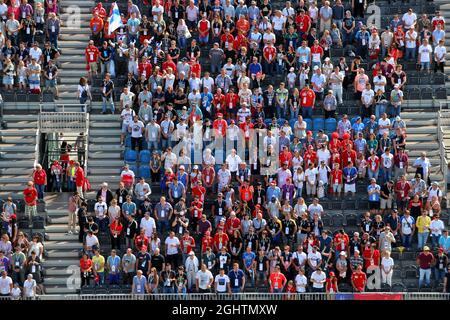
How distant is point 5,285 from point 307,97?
36.5 ft

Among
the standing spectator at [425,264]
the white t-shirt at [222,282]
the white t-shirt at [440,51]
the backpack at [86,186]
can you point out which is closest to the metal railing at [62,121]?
the backpack at [86,186]

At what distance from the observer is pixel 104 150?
60.2m

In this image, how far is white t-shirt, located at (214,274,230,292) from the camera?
180 ft

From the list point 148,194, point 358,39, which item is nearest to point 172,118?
point 148,194

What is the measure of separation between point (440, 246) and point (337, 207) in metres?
3.35

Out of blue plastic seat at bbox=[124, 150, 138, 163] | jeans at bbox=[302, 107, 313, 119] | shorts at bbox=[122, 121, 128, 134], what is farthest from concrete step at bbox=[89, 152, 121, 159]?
jeans at bbox=[302, 107, 313, 119]

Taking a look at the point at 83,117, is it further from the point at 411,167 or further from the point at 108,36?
the point at 411,167

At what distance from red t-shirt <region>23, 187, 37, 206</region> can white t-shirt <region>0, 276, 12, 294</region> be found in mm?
3493

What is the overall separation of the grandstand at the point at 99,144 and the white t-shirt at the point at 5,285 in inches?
60.9

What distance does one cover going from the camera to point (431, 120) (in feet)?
201

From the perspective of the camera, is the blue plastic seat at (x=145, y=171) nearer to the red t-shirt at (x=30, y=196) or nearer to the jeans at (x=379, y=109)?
the red t-shirt at (x=30, y=196)

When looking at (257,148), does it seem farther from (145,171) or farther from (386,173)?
(386,173)

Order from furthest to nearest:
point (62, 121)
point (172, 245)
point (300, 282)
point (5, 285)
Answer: point (62, 121) → point (172, 245) → point (300, 282) → point (5, 285)

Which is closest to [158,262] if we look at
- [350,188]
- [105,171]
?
[105,171]
